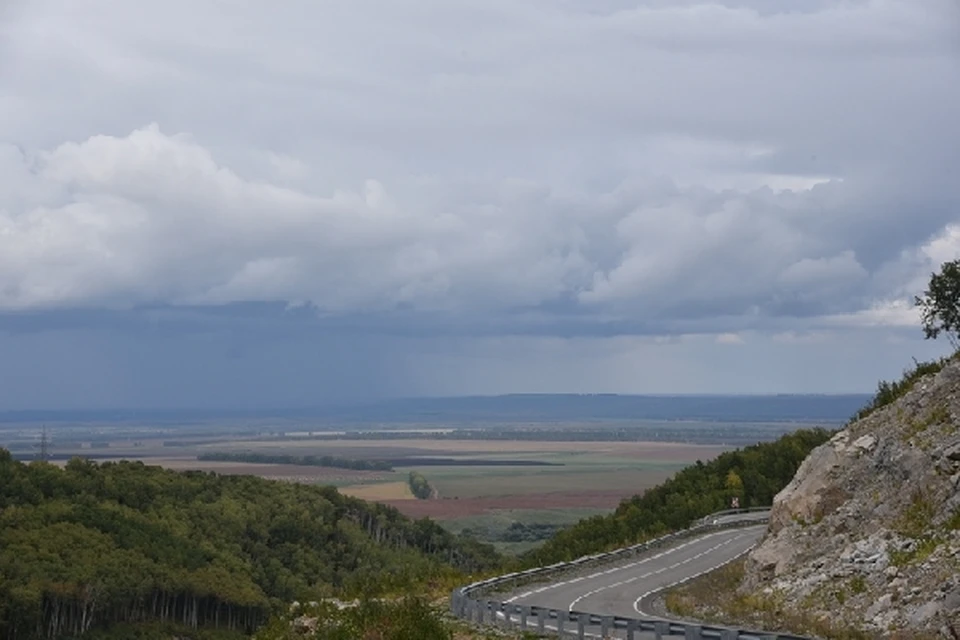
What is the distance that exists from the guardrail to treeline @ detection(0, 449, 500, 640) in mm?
59374

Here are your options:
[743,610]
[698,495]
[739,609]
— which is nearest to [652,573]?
[739,609]

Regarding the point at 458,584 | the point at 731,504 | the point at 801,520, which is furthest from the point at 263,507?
the point at 801,520

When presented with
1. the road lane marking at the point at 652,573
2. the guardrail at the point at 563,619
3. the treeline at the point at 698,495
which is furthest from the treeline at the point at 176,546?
the guardrail at the point at 563,619

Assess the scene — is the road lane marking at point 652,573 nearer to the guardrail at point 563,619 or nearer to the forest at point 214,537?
the guardrail at point 563,619

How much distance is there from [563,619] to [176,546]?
12194cm

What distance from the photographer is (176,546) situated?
140750mm

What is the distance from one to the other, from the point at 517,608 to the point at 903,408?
14746 mm

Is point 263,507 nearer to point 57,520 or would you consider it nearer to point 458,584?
point 57,520

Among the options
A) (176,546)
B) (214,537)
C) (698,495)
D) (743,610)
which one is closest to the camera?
(743,610)

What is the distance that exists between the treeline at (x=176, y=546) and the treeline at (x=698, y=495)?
3068cm

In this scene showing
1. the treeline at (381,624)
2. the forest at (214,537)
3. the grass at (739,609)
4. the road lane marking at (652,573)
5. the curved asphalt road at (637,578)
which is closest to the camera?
the treeline at (381,624)

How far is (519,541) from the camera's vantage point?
570 feet

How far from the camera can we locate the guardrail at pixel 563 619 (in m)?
21.8

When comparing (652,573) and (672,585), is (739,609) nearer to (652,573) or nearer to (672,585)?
(672,585)
